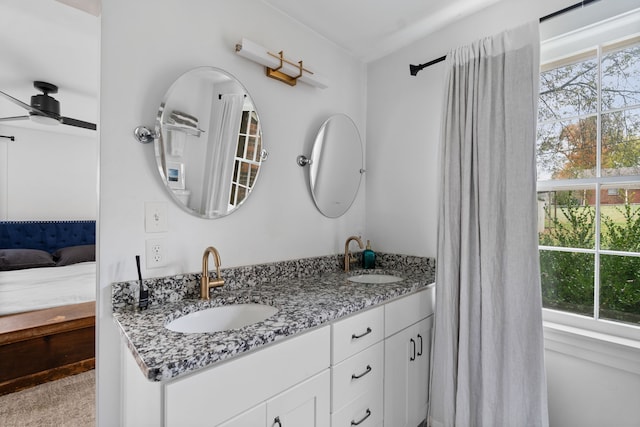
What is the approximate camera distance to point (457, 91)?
1.59 meters

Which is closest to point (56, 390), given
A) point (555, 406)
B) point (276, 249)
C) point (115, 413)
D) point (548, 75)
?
point (115, 413)

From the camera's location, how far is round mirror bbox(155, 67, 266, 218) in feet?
4.15

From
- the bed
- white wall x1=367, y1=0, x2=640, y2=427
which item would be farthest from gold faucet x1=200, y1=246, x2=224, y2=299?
the bed

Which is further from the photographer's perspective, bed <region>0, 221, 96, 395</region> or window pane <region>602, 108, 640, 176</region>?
bed <region>0, 221, 96, 395</region>

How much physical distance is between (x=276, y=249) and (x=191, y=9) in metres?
→ 1.21

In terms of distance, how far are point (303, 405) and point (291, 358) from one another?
185 mm

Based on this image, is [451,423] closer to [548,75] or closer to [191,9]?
[548,75]

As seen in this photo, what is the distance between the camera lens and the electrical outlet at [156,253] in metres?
1.22

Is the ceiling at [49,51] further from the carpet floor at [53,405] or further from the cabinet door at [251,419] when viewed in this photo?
the carpet floor at [53,405]

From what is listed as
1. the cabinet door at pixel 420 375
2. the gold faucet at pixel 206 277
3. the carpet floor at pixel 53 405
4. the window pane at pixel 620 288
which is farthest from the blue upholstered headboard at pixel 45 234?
the window pane at pixel 620 288

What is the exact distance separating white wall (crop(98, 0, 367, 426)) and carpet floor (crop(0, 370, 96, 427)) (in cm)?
115

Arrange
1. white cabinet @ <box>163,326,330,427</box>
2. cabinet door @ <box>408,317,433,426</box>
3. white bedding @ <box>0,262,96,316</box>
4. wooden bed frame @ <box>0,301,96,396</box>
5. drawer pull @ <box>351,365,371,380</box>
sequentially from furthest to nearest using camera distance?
white bedding @ <box>0,262,96,316</box> → wooden bed frame @ <box>0,301,96,396</box> → cabinet door @ <box>408,317,433,426</box> → drawer pull @ <box>351,365,371,380</box> → white cabinet @ <box>163,326,330,427</box>

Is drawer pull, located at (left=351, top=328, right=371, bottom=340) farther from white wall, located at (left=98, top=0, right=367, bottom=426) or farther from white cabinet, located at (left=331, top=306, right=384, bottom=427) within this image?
white wall, located at (left=98, top=0, right=367, bottom=426)

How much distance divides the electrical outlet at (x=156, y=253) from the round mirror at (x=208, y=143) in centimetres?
18
